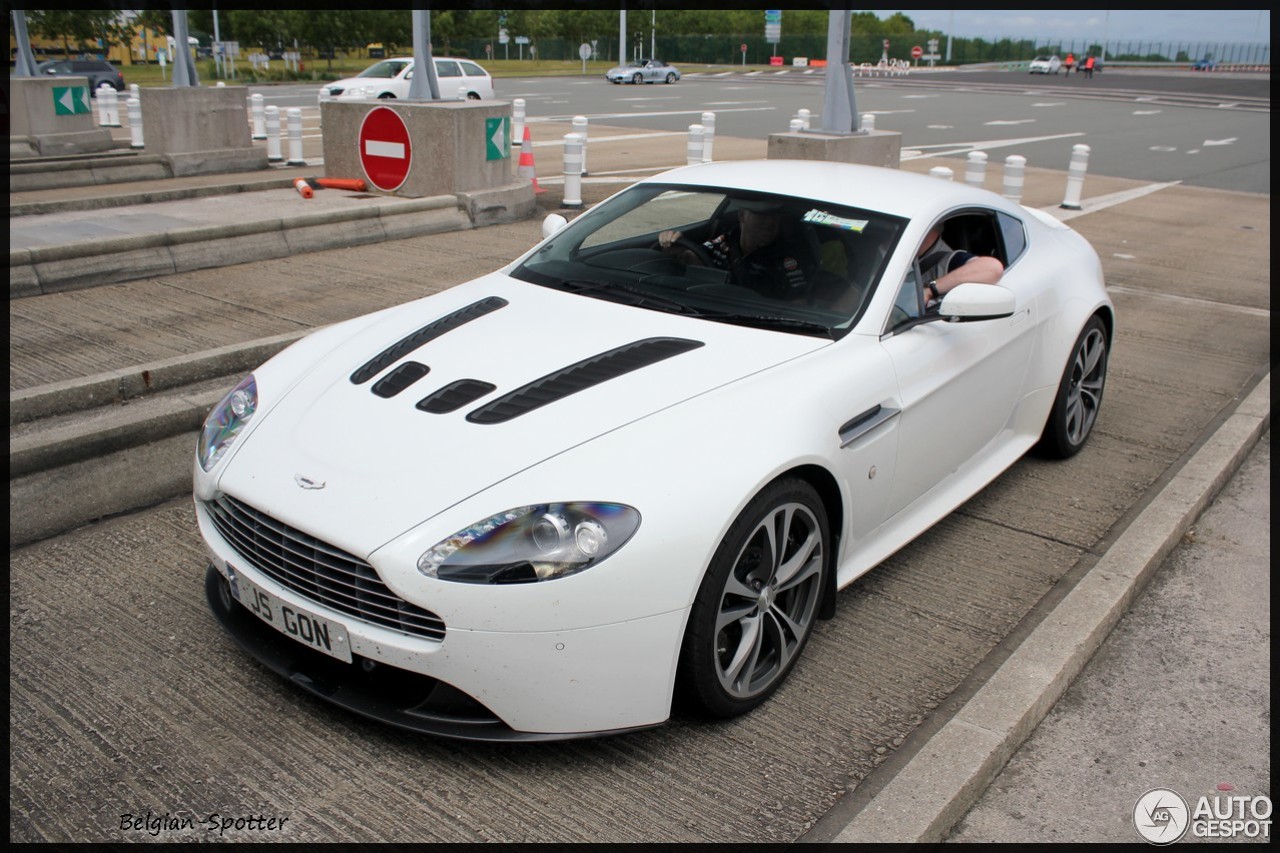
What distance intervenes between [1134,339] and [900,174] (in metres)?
4.02

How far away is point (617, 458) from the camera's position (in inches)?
119

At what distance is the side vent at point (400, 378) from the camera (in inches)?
138

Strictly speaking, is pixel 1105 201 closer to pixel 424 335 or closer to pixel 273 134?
pixel 273 134

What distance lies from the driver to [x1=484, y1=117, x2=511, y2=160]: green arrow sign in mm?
7161

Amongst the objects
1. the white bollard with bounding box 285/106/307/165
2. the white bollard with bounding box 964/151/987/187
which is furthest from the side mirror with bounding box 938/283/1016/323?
the white bollard with bounding box 285/106/307/165

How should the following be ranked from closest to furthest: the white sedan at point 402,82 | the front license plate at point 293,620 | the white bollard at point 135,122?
the front license plate at point 293,620, the white bollard at point 135,122, the white sedan at point 402,82

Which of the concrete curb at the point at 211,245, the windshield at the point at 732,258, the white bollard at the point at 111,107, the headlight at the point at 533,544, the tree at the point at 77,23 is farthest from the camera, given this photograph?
the tree at the point at 77,23

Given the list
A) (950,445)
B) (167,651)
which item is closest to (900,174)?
(950,445)

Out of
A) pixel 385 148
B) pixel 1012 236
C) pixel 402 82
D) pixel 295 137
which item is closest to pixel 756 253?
pixel 1012 236

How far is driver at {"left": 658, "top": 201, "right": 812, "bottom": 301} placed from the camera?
13.4 ft

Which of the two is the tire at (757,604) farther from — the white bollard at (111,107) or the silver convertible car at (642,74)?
the silver convertible car at (642,74)

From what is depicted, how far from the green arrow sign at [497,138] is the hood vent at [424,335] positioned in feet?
24.0

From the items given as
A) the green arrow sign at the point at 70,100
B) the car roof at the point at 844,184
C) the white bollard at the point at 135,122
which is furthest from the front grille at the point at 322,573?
the green arrow sign at the point at 70,100

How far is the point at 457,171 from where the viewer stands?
10984 millimetres
